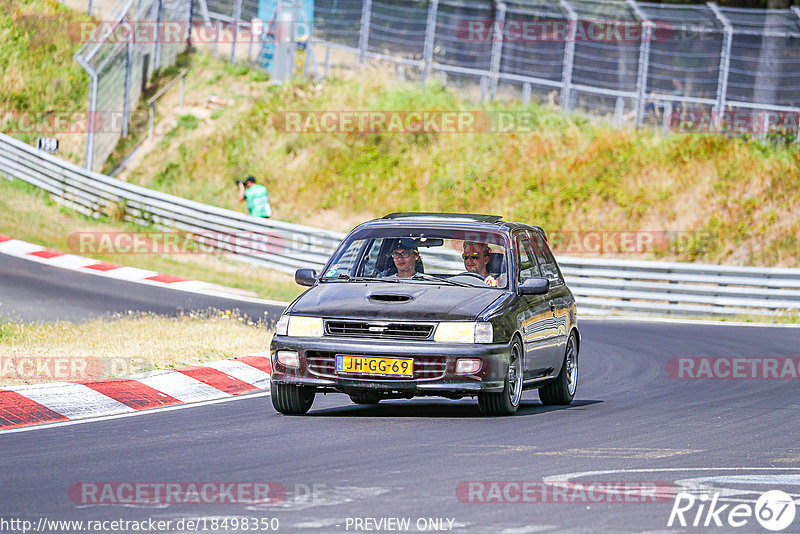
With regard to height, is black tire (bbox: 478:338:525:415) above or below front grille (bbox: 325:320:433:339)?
below

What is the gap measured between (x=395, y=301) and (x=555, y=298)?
2237 mm

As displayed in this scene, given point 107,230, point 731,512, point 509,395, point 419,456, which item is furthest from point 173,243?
point 731,512

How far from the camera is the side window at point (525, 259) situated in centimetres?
1112

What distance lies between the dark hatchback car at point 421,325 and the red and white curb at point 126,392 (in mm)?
1316

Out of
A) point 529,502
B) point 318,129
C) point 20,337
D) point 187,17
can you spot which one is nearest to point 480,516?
point 529,502

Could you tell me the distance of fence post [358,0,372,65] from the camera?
3397cm

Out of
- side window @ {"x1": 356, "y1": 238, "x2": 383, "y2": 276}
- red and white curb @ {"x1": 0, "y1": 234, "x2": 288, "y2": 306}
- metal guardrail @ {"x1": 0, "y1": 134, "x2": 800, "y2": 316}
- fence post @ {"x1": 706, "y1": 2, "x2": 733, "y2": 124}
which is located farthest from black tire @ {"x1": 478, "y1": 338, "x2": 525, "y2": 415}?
fence post @ {"x1": 706, "y1": 2, "x2": 733, "y2": 124}

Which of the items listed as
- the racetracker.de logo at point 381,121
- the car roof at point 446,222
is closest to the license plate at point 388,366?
the car roof at point 446,222

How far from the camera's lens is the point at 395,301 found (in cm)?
1002

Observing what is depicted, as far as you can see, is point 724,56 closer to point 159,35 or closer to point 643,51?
point 643,51

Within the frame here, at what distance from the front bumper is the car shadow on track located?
2.07 feet

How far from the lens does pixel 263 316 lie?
1994 centimetres

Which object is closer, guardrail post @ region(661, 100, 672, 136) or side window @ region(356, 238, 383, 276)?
side window @ region(356, 238, 383, 276)

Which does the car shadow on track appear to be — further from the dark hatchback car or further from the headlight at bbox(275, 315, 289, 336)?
Answer: the headlight at bbox(275, 315, 289, 336)
